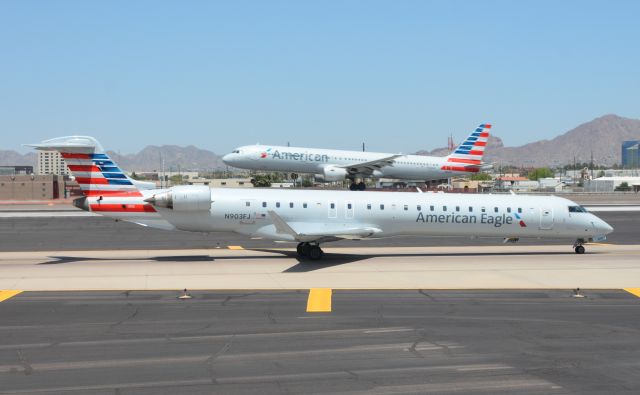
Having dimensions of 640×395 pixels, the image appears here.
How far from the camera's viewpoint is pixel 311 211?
24.5 m

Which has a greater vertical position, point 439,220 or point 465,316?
point 439,220

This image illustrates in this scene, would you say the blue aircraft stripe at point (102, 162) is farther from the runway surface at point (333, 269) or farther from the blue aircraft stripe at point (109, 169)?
the runway surface at point (333, 269)

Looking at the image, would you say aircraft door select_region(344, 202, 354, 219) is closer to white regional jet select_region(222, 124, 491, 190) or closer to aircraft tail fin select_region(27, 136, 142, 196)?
aircraft tail fin select_region(27, 136, 142, 196)

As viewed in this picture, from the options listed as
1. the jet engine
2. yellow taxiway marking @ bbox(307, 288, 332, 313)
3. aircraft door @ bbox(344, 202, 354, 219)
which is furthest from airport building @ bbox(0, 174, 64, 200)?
yellow taxiway marking @ bbox(307, 288, 332, 313)

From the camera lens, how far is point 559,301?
16156 mm

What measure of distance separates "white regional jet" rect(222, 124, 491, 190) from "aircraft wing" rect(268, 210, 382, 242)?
2681 centimetres

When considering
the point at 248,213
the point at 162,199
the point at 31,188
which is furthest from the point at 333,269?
the point at 31,188

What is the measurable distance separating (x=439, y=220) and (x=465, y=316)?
1073 centimetres

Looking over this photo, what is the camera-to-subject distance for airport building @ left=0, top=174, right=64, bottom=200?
78.1 m

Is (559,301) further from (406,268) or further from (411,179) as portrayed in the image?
(411,179)

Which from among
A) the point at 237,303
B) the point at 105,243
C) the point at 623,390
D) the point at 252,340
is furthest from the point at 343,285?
the point at 105,243

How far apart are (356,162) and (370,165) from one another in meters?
1.38

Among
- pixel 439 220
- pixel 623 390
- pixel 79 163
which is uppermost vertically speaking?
pixel 79 163

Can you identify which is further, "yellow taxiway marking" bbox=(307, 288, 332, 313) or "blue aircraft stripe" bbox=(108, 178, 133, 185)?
"blue aircraft stripe" bbox=(108, 178, 133, 185)
